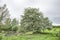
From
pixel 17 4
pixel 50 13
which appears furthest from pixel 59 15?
pixel 17 4

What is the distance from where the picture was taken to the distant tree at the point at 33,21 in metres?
3.02

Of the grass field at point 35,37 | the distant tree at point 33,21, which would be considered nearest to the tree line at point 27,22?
the distant tree at point 33,21

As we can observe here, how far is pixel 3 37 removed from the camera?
2914mm

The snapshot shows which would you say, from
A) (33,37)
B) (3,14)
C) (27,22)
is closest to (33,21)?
(27,22)

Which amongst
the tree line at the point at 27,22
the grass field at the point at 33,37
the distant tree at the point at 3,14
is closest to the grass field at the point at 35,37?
the grass field at the point at 33,37

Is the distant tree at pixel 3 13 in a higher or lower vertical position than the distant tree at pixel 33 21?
higher

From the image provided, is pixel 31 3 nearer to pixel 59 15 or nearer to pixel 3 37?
pixel 59 15

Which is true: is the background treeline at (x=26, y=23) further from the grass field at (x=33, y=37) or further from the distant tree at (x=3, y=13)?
the grass field at (x=33, y=37)

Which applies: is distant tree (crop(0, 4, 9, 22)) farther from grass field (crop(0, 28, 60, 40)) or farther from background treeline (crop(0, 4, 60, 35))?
grass field (crop(0, 28, 60, 40))

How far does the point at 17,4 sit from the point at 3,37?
87cm

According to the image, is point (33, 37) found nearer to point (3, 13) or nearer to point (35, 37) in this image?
point (35, 37)

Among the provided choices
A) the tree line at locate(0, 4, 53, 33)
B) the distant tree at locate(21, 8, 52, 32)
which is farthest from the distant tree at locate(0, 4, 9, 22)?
the distant tree at locate(21, 8, 52, 32)

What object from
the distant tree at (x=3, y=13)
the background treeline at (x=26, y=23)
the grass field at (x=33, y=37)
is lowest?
the grass field at (x=33, y=37)

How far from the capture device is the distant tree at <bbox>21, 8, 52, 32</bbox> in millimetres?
3016
